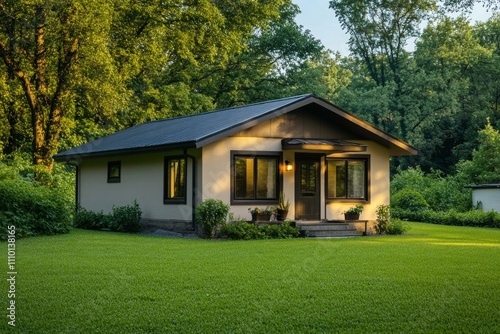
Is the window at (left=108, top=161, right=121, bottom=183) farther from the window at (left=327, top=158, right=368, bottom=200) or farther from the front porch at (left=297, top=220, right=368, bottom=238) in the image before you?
the window at (left=327, top=158, right=368, bottom=200)

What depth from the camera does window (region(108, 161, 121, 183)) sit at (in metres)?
23.9

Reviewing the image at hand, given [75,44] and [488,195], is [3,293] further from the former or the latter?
[488,195]

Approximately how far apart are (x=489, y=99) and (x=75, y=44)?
1333 inches

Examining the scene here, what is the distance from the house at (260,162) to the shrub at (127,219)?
33cm

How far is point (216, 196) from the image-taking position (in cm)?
1983

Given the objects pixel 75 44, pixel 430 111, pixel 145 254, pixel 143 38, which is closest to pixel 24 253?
pixel 145 254

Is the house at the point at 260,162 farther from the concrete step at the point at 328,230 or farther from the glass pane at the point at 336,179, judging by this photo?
the concrete step at the point at 328,230

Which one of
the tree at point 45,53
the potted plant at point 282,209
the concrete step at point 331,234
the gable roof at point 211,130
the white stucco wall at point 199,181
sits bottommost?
the concrete step at point 331,234

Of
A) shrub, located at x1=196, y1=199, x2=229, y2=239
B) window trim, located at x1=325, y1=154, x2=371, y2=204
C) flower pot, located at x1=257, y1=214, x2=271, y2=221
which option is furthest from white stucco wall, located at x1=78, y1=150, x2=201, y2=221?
window trim, located at x1=325, y1=154, x2=371, y2=204

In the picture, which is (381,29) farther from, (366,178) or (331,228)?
(331,228)

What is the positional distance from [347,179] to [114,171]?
791 cm

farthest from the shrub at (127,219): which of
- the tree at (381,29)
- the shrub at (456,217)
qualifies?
the tree at (381,29)

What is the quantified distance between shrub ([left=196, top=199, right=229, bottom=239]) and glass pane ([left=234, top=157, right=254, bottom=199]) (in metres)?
1.10

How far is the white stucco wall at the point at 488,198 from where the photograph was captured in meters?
30.9
